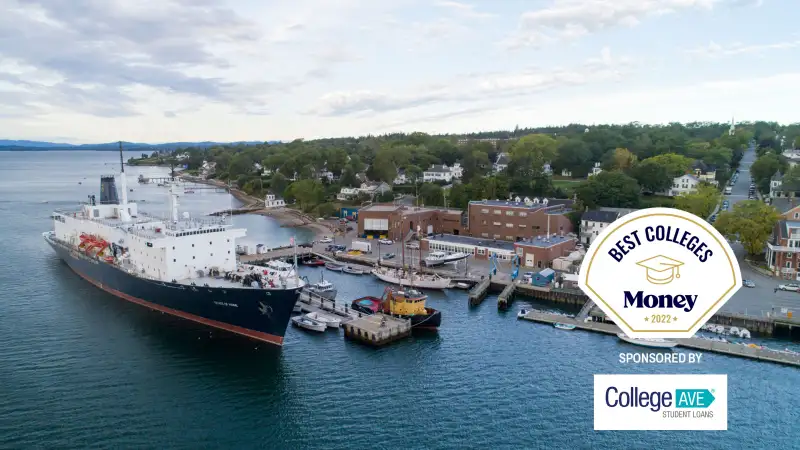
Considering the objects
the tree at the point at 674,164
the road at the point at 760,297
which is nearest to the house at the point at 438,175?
the tree at the point at 674,164

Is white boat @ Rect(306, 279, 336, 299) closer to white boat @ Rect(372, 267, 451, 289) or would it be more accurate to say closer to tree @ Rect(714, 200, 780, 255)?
white boat @ Rect(372, 267, 451, 289)

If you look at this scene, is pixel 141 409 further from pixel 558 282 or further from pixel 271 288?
pixel 558 282

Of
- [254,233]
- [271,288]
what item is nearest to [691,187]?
[254,233]

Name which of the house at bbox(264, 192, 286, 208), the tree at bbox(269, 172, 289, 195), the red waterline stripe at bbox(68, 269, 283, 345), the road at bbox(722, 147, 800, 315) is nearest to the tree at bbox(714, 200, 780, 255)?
the road at bbox(722, 147, 800, 315)

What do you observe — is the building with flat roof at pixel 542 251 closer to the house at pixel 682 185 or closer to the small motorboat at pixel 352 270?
the small motorboat at pixel 352 270

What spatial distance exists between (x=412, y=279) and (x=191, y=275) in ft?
41.8

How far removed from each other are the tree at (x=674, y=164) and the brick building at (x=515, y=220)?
21224mm

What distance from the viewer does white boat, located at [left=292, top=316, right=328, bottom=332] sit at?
26.7 m

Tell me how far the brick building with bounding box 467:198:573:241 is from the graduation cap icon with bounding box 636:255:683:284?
31.5 metres

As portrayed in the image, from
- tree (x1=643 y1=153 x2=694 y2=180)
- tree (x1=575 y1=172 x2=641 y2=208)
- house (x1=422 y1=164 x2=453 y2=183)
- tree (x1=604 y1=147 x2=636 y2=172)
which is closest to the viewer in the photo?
tree (x1=575 y1=172 x2=641 y2=208)

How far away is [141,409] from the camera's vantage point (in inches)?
758

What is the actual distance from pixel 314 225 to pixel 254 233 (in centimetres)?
685

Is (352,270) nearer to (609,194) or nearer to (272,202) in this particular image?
(609,194)

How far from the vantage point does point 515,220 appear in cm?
4422
